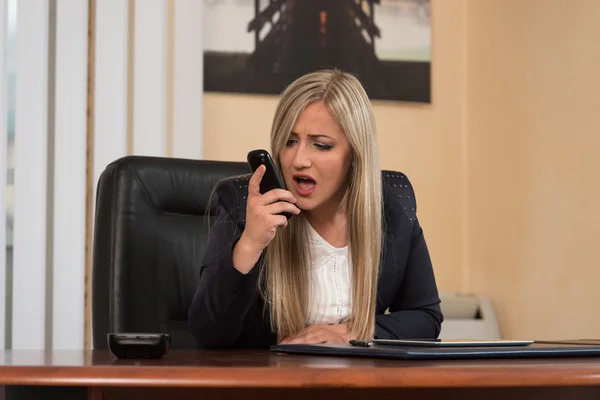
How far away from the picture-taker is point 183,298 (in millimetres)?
1630

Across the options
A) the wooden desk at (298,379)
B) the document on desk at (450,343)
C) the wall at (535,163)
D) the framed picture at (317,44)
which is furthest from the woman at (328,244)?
the framed picture at (317,44)

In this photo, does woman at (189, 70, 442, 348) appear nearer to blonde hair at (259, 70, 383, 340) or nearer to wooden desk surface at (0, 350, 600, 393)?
blonde hair at (259, 70, 383, 340)

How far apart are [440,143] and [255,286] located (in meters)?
1.75

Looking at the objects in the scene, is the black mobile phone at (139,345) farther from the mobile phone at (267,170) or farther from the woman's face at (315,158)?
the woman's face at (315,158)

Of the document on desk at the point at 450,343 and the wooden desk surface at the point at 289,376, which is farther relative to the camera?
the document on desk at the point at 450,343

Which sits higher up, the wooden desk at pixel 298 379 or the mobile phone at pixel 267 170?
the mobile phone at pixel 267 170

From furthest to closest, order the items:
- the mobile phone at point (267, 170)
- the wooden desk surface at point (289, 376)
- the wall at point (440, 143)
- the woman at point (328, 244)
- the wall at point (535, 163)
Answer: the wall at point (440, 143), the wall at point (535, 163), the woman at point (328, 244), the mobile phone at point (267, 170), the wooden desk surface at point (289, 376)

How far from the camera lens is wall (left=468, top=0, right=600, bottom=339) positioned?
7.72 ft

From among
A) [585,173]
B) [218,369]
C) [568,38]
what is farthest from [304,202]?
[568,38]

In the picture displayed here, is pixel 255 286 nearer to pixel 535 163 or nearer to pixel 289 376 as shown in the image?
pixel 289 376

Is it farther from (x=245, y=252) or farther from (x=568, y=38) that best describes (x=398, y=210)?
(x=568, y=38)

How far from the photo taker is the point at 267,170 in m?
1.23

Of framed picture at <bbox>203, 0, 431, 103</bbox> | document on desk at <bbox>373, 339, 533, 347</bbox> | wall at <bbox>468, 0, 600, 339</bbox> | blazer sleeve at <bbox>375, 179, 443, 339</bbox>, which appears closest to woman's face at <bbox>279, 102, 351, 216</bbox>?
blazer sleeve at <bbox>375, 179, 443, 339</bbox>

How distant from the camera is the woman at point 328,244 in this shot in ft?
4.82
